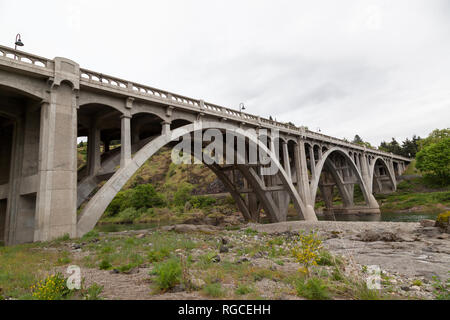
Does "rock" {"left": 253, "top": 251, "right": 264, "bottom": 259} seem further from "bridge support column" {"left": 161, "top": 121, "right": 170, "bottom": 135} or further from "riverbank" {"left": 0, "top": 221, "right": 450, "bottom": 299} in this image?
"bridge support column" {"left": 161, "top": 121, "right": 170, "bottom": 135}

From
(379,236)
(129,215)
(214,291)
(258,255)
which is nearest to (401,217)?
(379,236)

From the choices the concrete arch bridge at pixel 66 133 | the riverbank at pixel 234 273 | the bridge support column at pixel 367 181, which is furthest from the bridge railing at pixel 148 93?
the bridge support column at pixel 367 181

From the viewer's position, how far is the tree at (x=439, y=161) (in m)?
53.2

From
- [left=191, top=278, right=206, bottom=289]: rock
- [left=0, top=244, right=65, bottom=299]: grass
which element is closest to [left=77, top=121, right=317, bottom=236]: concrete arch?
[left=0, top=244, right=65, bottom=299]: grass

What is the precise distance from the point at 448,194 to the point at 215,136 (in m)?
45.2

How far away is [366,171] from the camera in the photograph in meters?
50.4

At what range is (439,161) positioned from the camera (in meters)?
54.0

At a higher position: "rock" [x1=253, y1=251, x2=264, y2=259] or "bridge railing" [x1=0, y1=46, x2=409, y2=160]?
"bridge railing" [x1=0, y1=46, x2=409, y2=160]

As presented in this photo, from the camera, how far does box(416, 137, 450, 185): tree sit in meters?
53.2

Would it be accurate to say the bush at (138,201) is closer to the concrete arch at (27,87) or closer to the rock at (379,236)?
the concrete arch at (27,87)

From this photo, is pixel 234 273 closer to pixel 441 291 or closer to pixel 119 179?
pixel 441 291

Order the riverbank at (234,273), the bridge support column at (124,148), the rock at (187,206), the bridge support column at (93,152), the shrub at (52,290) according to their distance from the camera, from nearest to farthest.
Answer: the shrub at (52,290)
the riverbank at (234,273)
the bridge support column at (124,148)
the bridge support column at (93,152)
the rock at (187,206)
